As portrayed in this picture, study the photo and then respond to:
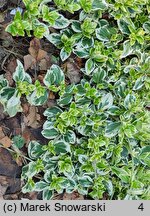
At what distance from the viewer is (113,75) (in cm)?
181

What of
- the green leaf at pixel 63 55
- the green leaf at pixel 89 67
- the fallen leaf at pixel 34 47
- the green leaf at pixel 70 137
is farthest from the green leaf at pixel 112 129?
the fallen leaf at pixel 34 47

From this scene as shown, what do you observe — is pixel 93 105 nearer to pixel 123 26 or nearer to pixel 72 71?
pixel 72 71

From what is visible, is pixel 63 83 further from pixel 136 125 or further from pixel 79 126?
pixel 136 125

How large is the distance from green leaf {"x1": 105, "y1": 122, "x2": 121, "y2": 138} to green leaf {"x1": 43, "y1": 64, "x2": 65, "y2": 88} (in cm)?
30

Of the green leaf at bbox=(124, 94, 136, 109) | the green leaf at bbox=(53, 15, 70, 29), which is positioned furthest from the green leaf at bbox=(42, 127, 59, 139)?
the green leaf at bbox=(53, 15, 70, 29)

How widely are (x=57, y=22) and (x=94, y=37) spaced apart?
0.64ft

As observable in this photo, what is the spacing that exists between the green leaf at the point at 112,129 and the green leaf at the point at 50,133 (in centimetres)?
23

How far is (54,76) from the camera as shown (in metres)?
1.74

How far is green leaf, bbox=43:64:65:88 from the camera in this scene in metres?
1.73

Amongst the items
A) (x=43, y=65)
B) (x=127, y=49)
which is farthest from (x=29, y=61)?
(x=127, y=49)

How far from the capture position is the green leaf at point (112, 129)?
69.6 inches

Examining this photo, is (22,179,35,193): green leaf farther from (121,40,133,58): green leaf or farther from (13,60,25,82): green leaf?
(121,40,133,58): green leaf

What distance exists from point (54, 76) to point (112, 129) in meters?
0.36

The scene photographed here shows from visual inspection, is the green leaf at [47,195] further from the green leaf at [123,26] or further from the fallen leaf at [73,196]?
the green leaf at [123,26]
